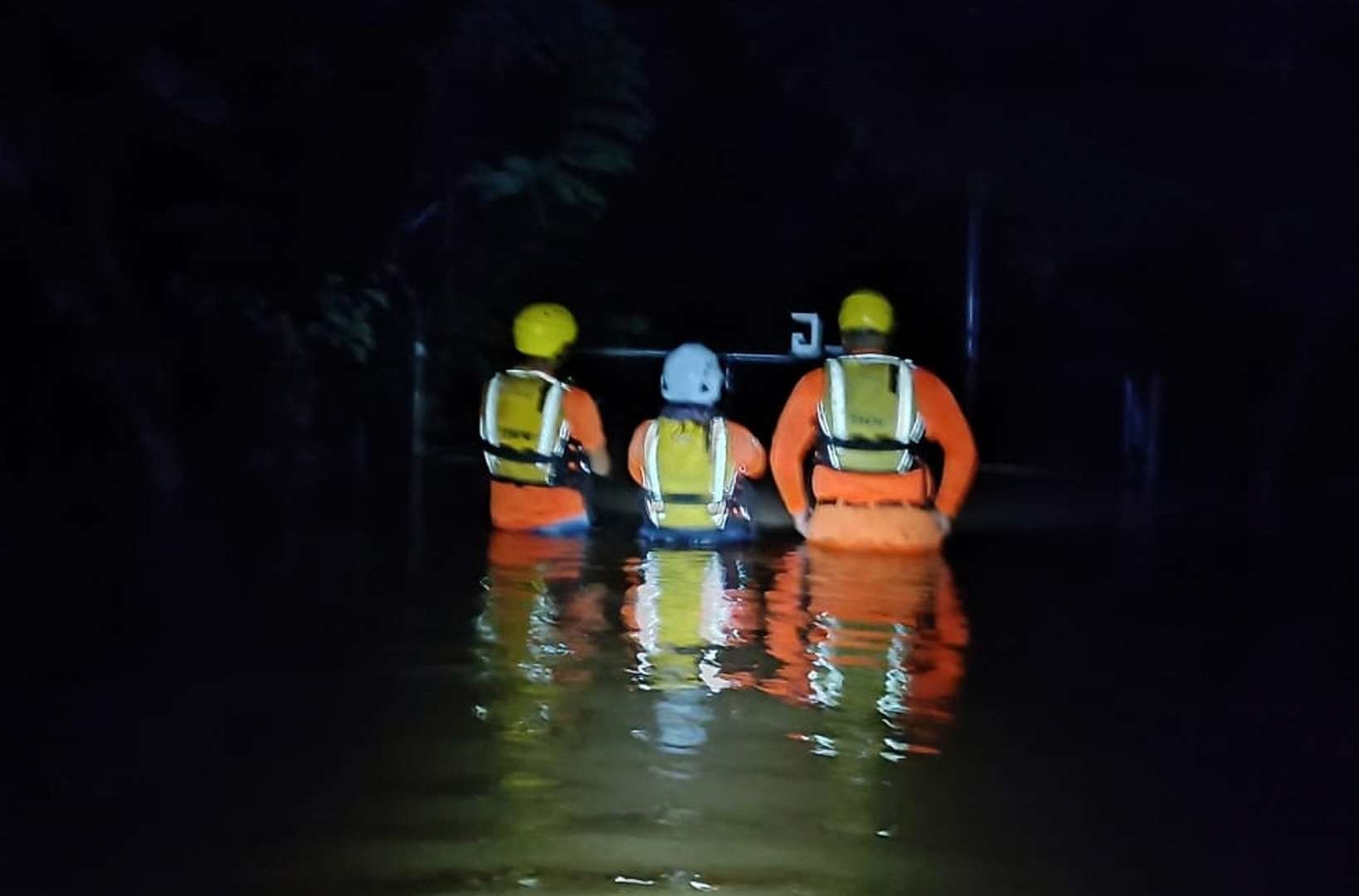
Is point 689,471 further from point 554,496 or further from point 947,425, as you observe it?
point 947,425

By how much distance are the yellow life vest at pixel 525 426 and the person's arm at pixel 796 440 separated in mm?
1396

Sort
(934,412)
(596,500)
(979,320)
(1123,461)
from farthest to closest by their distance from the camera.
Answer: (979,320), (1123,461), (596,500), (934,412)

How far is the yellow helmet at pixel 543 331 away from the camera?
13.1 metres

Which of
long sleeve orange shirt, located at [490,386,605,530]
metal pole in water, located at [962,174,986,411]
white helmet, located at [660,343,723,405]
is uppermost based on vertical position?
metal pole in water, located at [962,174,986,411]

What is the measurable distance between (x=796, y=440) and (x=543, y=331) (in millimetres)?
1877

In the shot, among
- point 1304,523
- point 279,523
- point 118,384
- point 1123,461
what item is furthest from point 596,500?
point 1123,461

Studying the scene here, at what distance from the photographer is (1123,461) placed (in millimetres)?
20781

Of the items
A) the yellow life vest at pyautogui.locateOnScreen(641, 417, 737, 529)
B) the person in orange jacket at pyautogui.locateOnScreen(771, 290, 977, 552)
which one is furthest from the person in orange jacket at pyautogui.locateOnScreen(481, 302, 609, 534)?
the person in orange jacket at pyautogui.locateOnScreen(771, 290, 977, 552)

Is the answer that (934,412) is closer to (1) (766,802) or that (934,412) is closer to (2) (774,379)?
(1) (766,802)

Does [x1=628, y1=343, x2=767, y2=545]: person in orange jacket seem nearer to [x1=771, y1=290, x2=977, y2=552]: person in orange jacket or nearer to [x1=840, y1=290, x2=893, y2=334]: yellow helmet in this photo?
[x1=771, y1=290, x2=977, y2=552]: person in orange jacket

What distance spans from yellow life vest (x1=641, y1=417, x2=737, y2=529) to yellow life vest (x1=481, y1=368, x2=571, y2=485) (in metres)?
0.69

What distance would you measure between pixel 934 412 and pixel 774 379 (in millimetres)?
8017

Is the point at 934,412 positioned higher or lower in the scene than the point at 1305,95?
lower

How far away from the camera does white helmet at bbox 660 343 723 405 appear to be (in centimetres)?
1239
